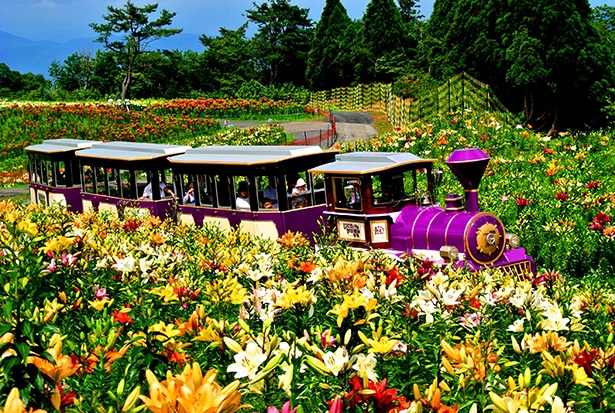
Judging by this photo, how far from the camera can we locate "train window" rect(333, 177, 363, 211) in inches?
402

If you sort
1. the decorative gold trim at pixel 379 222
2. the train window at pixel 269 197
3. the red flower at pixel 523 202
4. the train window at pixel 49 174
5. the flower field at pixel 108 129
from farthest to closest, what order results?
the flower field at pixel 108 129 < the train window at pixel 49 174 < the train window at pixel 269 197 < the red flower at pixel 523 202 < the decorative gold trim at pixel 379 222

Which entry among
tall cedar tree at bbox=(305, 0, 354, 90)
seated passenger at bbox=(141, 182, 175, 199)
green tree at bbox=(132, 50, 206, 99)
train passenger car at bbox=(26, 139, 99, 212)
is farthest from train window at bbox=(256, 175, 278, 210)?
green tree at bbox=(132, 50, 206, 99)

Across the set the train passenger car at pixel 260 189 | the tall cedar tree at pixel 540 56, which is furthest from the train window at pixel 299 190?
the tall cedar tree at pixel 540 56

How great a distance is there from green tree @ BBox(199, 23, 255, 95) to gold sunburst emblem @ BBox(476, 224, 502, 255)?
52137 mm

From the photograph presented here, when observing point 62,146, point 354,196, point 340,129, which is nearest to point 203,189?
point 354,196

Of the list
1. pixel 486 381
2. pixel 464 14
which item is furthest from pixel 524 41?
pixel 486 381

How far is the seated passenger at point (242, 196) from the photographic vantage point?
11977 millimetres

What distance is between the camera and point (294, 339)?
10.5ft

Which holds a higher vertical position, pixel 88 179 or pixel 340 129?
pixel 340 129

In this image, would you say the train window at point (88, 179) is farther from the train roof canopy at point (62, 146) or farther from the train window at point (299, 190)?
the train window at point (299, 190)

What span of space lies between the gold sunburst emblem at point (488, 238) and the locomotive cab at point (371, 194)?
4.18ft

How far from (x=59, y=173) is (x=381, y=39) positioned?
3895 cm

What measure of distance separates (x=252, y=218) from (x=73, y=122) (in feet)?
81.1

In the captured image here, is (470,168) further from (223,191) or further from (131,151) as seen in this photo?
(131,151)
